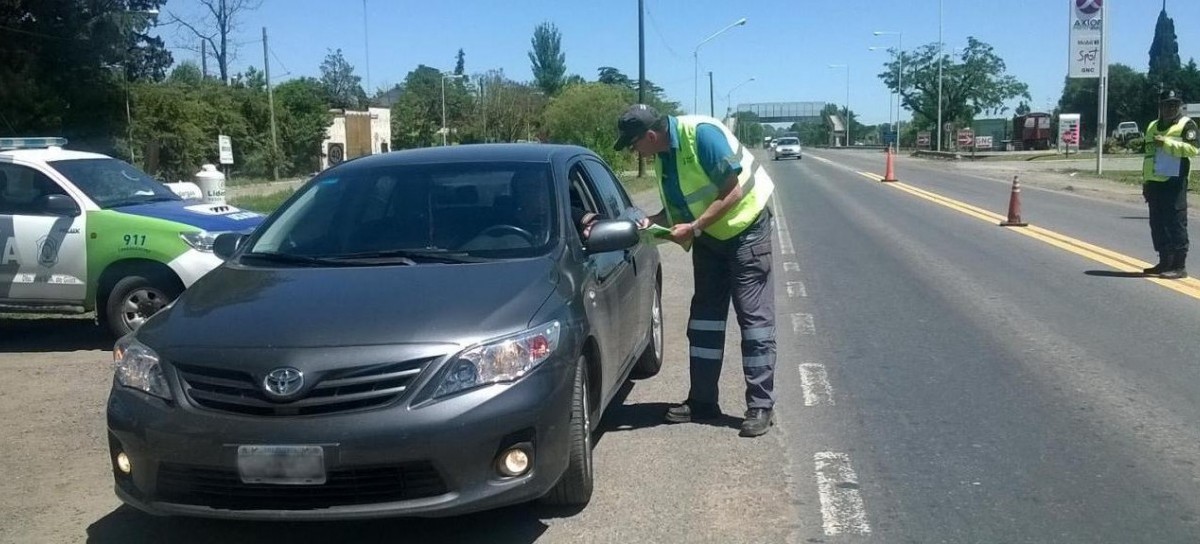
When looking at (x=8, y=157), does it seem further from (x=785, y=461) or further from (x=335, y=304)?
(x=785, y=461)

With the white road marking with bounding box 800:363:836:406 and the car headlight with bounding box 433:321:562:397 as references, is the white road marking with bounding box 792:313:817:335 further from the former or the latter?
the car headlight with bounding box 433:321:562:397

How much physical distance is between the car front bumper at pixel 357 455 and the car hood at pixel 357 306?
262mm

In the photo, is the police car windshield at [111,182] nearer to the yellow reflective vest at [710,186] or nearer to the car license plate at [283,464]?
the yellow reflective vest at [710,186]

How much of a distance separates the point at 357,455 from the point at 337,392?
24 centimetres

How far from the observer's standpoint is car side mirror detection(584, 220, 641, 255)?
5340 mm

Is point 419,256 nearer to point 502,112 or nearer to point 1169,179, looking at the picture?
point 1169,179

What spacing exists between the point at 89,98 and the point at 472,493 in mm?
34628

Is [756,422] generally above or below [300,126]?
below

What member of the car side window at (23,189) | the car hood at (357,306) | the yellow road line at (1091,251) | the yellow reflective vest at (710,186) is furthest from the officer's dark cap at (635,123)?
the yellow road line at (1091,251)

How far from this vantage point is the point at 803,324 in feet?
30.6

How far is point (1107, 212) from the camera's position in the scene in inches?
835

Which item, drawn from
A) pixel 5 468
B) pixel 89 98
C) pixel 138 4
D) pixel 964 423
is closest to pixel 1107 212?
pixel 964 423

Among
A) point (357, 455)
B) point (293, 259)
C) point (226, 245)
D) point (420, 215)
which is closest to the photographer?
point (357, 455)

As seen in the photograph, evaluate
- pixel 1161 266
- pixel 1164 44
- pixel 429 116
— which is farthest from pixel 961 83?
pixel 1161 266
